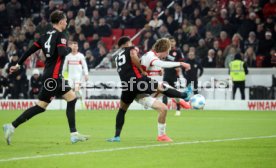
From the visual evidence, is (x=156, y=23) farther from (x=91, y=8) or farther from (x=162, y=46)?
(x=162, y=46)

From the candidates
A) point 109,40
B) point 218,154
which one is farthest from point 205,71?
point 218,154

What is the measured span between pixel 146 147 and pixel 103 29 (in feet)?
68.4

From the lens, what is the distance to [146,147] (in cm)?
1270

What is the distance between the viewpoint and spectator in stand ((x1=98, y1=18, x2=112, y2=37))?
3294cm

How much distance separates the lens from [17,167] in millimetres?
9938

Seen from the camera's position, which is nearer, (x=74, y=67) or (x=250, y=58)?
(x=74, y=67)

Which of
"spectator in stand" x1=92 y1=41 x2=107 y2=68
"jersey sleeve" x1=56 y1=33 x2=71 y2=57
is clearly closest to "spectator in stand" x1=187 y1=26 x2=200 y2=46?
"spectator in stand" x1=92 y1=41 x2=107 y2=68

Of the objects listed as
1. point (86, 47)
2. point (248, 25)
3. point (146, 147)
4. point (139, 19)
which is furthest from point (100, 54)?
point (146, 147)

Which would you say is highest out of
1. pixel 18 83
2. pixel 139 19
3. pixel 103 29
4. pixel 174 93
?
pixel 139 19

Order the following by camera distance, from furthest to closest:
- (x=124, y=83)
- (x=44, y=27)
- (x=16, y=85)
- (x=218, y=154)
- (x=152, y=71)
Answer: (x=44, y=27)
(x=16, y=85)
(x=152, y=71)
(x=124, y=83)
(x=218, y=154)

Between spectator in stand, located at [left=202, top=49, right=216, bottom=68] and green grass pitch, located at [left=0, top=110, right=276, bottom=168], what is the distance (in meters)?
10.1

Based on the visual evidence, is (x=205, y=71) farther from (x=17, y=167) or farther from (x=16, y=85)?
(x=17, y=167)

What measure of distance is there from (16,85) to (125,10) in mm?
6312

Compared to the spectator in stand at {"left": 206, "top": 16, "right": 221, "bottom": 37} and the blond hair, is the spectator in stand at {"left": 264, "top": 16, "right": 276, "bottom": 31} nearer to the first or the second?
the spectator in stand at {"left": 206, "top": 16, "right": 221, "bottom": 37}
